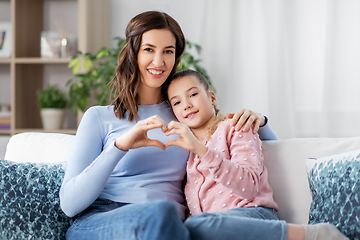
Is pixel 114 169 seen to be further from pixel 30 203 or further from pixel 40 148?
pixel 40 148

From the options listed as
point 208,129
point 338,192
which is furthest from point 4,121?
point 338,192

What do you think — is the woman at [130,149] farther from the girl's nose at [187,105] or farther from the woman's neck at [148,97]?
the girl's nose at [187,105]

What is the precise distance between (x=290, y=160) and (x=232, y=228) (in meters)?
0.53

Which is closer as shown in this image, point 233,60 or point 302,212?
point 302,212

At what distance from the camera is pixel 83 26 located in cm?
264

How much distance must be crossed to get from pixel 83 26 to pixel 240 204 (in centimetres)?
189

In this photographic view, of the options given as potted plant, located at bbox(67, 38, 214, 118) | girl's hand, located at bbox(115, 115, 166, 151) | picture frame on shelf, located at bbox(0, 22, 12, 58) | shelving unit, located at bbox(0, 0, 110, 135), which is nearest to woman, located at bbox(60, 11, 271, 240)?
girl's hand, located at bbox(115, 115, 166, 151)

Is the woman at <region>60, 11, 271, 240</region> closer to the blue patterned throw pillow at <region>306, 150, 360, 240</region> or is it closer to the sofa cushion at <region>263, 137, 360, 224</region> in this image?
the sofa cushion at <region>263, 137, 360, 224</region>

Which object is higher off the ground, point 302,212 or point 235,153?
point 235,153

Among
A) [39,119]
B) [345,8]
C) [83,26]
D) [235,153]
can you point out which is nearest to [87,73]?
[83,26]

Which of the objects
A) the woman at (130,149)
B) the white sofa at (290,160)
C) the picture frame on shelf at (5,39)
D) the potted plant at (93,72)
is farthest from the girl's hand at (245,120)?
the picture frame on shelf at (5,39)

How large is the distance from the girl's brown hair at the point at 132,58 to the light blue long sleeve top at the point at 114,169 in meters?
0.04

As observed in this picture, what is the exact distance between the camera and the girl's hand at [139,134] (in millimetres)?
1146

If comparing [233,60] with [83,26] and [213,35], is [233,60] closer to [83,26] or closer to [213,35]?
[213,35]
